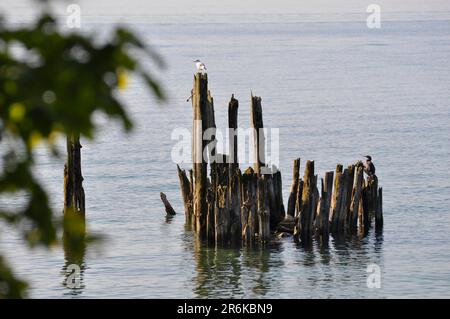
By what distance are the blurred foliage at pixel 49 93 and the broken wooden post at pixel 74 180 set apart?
929 inches

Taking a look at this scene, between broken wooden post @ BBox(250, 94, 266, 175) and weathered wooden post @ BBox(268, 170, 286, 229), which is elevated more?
broken wooden post @ BBox(250, 94, 266, 175)

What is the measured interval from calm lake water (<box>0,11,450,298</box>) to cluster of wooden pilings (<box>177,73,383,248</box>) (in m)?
0.60

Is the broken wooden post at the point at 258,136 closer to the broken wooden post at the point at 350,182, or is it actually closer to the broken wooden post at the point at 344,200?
the broken wooden post at the point at 344,200

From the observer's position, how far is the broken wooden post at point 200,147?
30000 mm

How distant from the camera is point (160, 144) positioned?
59.3m

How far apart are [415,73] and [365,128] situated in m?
40.4

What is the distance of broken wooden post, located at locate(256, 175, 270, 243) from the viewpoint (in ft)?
98.8

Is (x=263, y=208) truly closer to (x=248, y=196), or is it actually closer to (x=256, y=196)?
(x=256, y=196)

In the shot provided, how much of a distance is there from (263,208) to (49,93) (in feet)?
80.3

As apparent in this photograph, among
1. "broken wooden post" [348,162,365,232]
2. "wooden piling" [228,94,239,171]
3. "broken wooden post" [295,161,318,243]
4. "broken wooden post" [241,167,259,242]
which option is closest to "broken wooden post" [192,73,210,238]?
"wooden piling" [228,94,239,171]

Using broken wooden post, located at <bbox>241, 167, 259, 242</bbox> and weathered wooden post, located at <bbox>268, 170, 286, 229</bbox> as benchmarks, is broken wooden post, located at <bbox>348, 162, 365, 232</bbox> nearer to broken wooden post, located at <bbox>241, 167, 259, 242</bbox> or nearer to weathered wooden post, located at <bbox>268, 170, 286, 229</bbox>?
weathered wooden post, located at <bbox>268, 170, 286, 229</bbox>

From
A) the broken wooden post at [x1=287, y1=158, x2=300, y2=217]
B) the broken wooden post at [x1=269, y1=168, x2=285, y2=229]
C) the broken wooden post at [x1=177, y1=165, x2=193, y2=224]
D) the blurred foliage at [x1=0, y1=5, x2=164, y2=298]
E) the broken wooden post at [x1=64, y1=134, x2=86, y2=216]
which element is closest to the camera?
the blurred foliage at [x1=0, y1=5, x2=164, y2=298]
